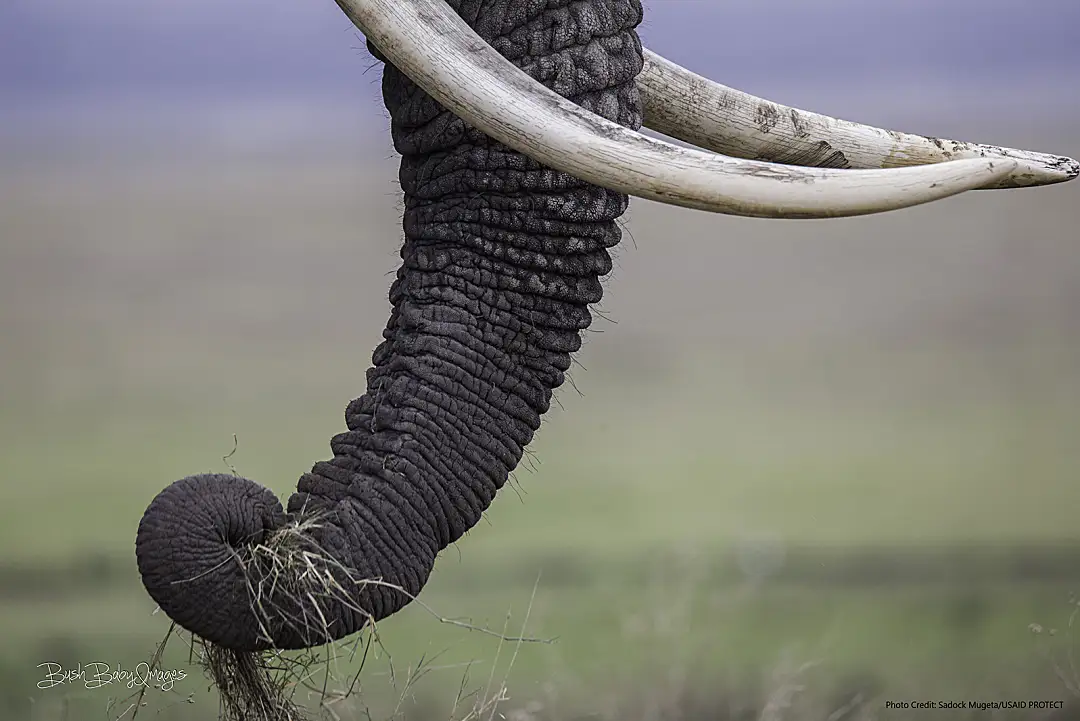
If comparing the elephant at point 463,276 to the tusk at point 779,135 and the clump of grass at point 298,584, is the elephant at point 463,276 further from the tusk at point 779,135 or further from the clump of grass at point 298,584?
the tusk at point 779,135

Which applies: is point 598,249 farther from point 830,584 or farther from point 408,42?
point 830,584

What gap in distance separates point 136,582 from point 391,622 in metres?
0.47

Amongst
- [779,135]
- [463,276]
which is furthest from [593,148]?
[779,135]

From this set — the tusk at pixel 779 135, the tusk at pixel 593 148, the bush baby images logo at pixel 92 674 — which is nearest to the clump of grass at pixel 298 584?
the tusk at pixel 593 148

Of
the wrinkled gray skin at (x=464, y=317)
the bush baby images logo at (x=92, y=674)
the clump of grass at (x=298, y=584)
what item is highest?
the wrinkled gray skin at (x=464, y=317)

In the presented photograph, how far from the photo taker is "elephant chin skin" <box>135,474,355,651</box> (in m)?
1.48

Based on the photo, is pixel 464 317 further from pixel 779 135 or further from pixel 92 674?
pixel 92 674

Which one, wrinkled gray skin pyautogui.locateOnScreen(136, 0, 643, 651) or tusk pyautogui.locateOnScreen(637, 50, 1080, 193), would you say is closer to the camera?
wrinkled gray skin pyautogui.locateOnScreen(136, 0, 643, 651)

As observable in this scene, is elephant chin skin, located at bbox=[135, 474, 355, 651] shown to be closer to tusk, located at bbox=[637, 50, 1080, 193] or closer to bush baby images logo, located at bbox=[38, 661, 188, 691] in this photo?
tusk, located at bbox=[637, 50, 1080, 193]

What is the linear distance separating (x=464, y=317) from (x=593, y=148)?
0.23 meters

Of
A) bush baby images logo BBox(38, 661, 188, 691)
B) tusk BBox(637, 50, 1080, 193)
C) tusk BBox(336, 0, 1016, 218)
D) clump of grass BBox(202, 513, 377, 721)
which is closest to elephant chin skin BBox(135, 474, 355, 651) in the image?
clump of grass BBox(202, 513, 377, 721)

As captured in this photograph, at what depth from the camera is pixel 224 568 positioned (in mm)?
1496

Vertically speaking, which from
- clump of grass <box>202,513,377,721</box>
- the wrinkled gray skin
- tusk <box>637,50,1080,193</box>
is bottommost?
clump of grass <box>202,513,377,721</box>

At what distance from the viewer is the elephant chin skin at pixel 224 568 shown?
58.2 inches
